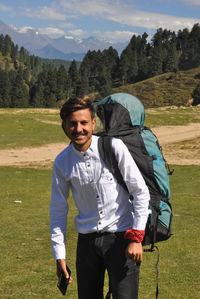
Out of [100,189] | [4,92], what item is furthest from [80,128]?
[4,92]

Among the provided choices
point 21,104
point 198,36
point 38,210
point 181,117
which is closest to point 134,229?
point 38,210

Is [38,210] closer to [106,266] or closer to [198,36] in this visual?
[106,266]

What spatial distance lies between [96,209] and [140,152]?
0.64 meters

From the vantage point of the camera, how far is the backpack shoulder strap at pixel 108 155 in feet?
11.0

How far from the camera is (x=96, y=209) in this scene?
345cm

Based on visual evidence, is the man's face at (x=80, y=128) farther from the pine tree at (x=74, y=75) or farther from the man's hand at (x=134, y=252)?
the pine tree at (x=74, y=75)

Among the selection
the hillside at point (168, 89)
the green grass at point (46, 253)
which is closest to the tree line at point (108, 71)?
the hillside at point (168, 89)

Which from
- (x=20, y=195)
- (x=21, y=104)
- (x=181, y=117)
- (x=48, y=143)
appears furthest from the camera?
(x=21, y=104)

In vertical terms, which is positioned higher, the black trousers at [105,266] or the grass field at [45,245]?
the black trousers at [105,266]

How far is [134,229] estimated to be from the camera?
10.7 feet

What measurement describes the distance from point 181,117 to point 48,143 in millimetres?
21395

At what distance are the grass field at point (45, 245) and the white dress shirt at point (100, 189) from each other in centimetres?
278

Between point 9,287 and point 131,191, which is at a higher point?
point 131,191

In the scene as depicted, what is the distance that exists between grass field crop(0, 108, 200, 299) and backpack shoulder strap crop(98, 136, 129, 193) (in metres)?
3.08
